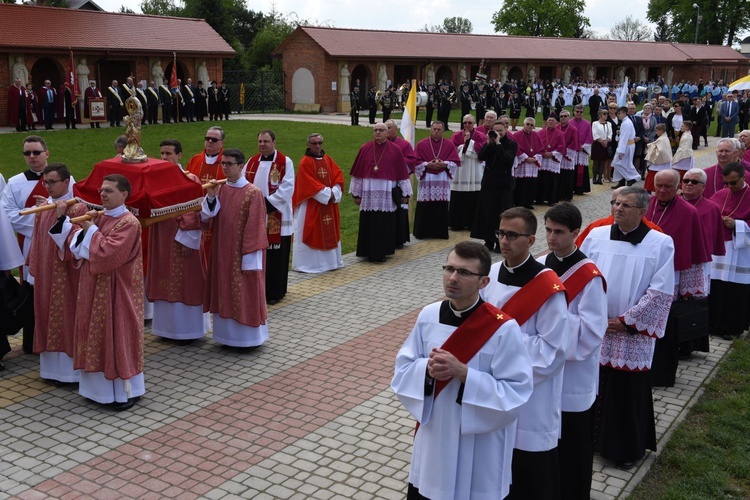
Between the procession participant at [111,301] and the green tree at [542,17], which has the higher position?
the green tree at [542,17]

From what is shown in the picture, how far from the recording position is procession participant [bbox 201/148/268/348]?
8.21 m

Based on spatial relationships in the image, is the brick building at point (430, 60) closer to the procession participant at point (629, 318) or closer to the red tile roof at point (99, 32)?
the red tile roof at point (99, 32)

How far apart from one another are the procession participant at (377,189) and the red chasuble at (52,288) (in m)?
5.72

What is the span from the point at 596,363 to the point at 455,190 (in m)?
9.74

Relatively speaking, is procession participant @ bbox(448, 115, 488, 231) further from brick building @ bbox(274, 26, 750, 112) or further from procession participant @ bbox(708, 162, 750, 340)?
brick building @ bbox(274, 26, 750, 112)

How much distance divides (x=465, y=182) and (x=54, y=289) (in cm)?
904

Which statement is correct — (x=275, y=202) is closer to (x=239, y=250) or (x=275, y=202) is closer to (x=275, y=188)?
(x=275, y=188)

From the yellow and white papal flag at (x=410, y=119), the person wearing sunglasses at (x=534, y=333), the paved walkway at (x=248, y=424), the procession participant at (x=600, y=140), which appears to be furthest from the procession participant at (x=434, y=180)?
the person wearing sunglasses at (x=534, y=333)

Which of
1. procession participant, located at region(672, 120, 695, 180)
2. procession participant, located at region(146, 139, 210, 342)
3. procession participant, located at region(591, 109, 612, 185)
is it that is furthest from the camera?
procession participant, located at region(591, 109, 612, 185)

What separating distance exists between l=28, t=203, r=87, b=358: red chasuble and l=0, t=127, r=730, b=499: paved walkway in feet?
1.60

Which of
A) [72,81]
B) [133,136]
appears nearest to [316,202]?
[133,136]

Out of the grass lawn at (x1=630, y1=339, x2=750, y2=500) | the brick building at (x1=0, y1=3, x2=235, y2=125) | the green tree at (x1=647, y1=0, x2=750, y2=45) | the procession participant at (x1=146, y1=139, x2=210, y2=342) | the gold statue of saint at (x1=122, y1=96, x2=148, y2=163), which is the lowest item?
the grass lawn at (x1=630, y1=339, x2=750, y2=500)

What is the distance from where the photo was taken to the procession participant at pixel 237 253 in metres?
8.21

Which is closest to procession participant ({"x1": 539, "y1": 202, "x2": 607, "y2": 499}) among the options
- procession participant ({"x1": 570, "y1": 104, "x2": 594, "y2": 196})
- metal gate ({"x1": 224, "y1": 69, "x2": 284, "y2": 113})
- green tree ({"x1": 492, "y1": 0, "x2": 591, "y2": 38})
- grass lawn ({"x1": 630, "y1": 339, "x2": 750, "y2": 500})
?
grass lawn ({"x1": 630, "y1": 339, "x2": 750, "y2": 500})
